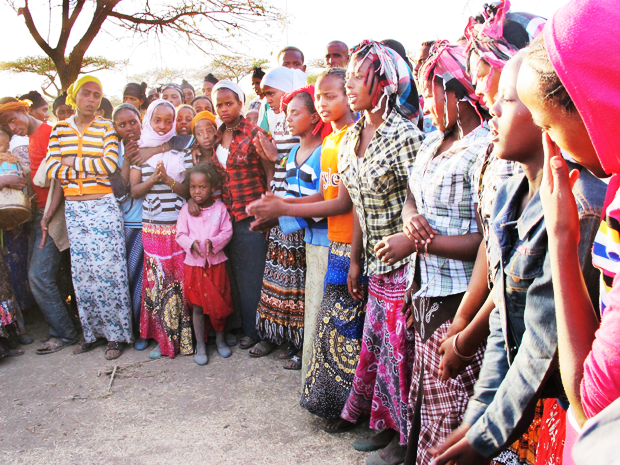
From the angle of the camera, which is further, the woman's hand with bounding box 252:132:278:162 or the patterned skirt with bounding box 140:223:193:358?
the patterned skirt with bounding box 140:223:193:358

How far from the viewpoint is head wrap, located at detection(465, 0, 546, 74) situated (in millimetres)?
1647

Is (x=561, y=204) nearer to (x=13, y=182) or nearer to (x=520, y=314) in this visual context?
(x=520, y=314)

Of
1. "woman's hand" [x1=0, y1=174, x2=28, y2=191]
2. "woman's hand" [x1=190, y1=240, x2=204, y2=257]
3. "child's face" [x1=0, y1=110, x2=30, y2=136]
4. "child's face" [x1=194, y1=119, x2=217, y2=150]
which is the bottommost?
"woman's hand" [x1=190, y1=240, x2=204, y2=257]

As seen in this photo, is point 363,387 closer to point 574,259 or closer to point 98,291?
point 574,259

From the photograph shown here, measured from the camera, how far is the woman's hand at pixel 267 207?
269cm

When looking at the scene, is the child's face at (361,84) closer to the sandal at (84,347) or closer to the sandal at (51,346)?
the sandal at (84,347)

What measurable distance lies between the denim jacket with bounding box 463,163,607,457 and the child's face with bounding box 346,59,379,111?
1301mm

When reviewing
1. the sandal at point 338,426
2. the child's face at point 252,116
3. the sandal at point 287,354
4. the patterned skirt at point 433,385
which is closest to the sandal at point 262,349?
the sandal at point 287,354

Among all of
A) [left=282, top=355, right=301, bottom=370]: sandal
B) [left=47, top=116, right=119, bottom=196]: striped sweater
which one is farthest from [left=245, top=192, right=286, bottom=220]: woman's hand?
[left=47, top=116, right=119, bottom=196]: striped sweater

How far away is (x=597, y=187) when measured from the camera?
1.02 metres

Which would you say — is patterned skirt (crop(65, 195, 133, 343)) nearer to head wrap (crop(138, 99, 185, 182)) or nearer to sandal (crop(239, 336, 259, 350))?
head wrap (crop(138, 99, 185, 182))

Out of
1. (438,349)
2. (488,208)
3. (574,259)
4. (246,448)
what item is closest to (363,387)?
(246,448)

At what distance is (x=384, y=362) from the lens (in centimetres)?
257

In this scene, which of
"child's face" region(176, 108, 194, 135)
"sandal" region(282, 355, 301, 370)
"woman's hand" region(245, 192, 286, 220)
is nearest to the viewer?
"woman's hand" region(245, 192, 286, 220)
